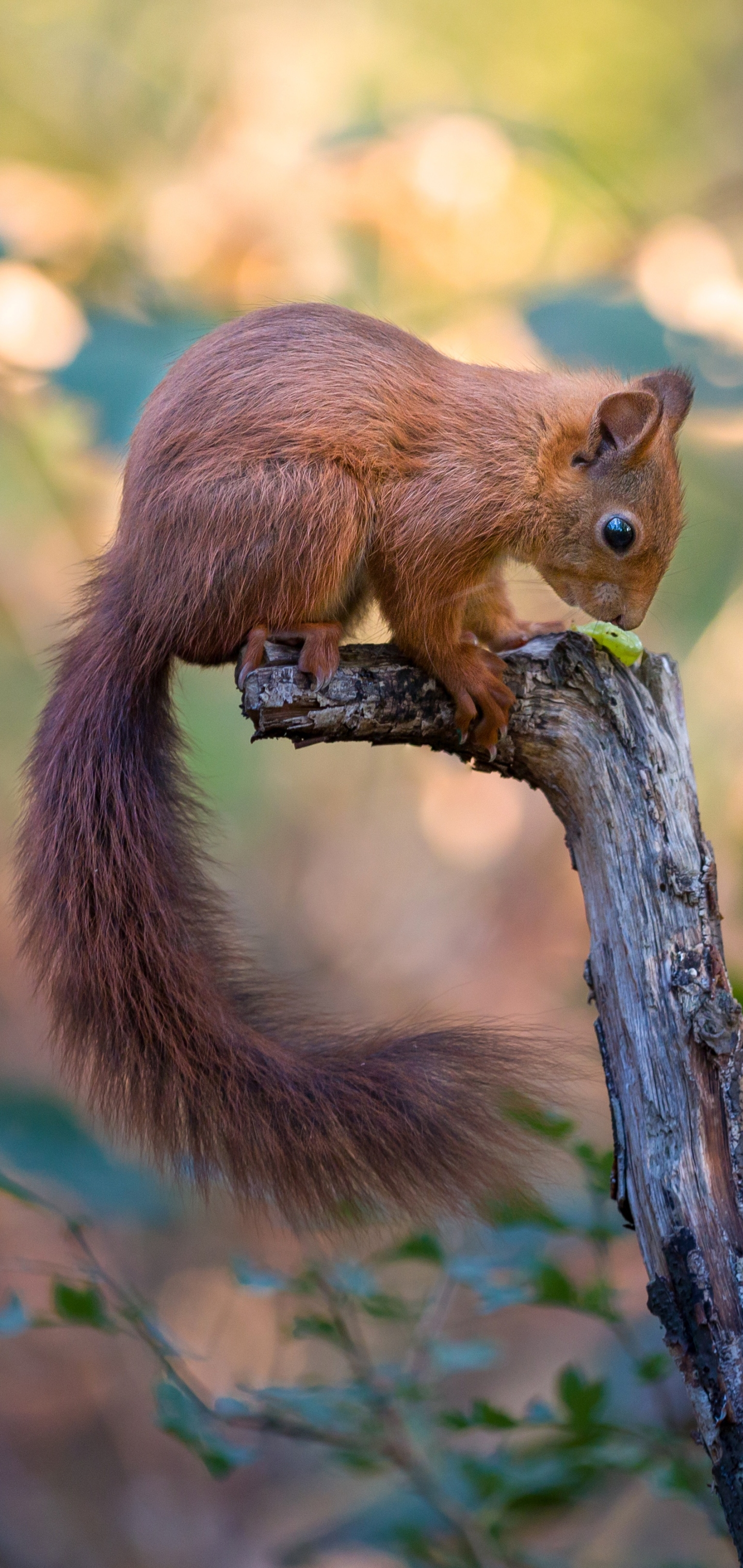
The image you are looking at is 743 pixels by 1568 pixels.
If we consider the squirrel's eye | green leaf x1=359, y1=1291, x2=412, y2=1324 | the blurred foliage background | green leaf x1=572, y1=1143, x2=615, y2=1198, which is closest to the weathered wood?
the squirrel's eye

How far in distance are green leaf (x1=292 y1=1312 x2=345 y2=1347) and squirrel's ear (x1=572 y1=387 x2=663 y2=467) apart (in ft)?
3.55

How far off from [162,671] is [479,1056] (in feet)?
1.91

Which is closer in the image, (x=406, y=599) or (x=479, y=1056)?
(x=479, y=1056)

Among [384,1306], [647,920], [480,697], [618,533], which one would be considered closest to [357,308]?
[618,533]

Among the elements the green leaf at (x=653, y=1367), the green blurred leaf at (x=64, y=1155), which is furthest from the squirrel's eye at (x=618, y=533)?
the green blurred leaf at (x=64, y=1155)

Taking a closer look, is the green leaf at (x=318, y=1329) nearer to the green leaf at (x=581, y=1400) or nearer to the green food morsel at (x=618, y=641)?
the green leaf at (x=581, y=1400)

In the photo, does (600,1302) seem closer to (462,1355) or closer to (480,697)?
(462,1355)

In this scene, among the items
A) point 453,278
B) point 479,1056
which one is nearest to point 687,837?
point 479,1056

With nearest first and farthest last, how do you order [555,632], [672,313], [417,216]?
[555,632], [672,313], [417,216]

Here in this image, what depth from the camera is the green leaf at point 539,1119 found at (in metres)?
1.14

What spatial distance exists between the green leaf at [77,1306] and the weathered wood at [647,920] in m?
0.63

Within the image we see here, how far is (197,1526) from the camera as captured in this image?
7.95 ft

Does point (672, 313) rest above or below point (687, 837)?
above

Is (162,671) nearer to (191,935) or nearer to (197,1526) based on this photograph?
(191,935)
